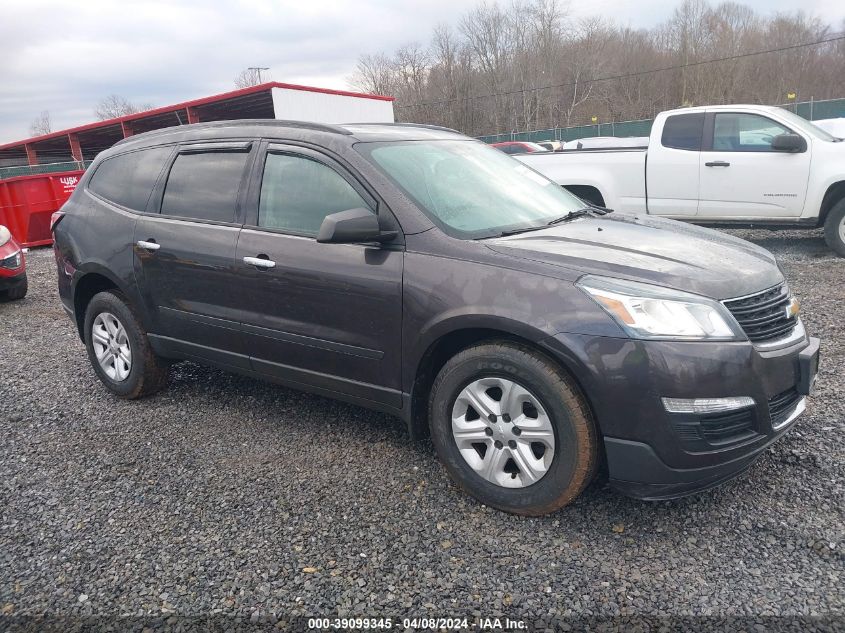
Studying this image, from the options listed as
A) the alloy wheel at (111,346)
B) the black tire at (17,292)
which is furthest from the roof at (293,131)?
the black tire at (17,292)

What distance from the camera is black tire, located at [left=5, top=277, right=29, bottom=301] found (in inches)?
332

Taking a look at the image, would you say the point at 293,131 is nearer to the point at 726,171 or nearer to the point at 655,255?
the point at 655,255

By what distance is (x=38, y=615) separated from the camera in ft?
8.12

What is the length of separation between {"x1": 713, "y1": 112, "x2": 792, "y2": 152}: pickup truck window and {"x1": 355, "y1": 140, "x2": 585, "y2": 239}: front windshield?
16.6 ft

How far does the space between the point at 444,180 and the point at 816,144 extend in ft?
20.5

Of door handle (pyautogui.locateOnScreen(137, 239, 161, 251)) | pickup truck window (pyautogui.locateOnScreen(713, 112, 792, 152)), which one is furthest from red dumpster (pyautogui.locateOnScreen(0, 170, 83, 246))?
pickup truck window (pyautogui.locateOnScreen(713, 112, 792, 152))

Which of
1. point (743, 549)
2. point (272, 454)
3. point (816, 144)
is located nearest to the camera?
point (743, 549)

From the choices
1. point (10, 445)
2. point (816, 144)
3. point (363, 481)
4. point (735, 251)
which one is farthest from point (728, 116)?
point (10, 445)

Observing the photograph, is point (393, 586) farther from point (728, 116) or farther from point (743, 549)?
point (728, 116)

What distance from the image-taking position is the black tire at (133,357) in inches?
173

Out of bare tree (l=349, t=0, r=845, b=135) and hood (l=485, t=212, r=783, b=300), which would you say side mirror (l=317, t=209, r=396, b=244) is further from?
bare tree (l=349, t=0, r=845, b=135)

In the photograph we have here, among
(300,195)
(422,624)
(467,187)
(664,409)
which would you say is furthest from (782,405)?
(300,195)

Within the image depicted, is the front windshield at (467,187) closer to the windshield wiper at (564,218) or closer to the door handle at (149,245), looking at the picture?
the windshield wiper at (564,218)

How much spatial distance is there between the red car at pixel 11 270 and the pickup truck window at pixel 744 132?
29.4 ft
